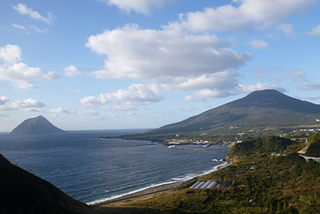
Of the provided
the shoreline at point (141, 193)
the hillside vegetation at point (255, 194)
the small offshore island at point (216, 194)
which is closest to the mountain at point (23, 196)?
the small offshore island at point (216, 194)

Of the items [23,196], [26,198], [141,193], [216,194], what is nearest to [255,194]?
[216,194]

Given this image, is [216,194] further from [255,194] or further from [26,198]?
[26,198]

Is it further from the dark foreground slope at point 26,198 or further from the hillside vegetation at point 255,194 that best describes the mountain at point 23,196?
the hillside vegetation at point 255,194

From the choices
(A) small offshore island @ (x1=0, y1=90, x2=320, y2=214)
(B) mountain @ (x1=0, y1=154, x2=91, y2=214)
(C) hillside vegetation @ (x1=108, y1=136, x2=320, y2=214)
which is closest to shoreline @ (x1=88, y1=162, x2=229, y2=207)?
(A) small offshore island @ (x1=0, y1=90, x2=320, y2=214)

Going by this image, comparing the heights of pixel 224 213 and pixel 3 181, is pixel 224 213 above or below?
below

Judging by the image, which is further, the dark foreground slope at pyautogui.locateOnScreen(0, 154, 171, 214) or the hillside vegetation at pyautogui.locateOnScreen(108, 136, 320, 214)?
the hillside vegetation at pyautogui.locateOnScreen(108, 136, 320, 214)

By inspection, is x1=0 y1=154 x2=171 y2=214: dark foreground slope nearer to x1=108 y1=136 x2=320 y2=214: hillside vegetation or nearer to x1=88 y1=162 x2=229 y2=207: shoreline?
x1=108 y1=136 x2=320 y2=214: hillside vegetation

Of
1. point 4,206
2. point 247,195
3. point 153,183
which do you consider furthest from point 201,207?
point 4,206

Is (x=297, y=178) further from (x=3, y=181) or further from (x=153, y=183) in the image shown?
(x=3, y=181)
